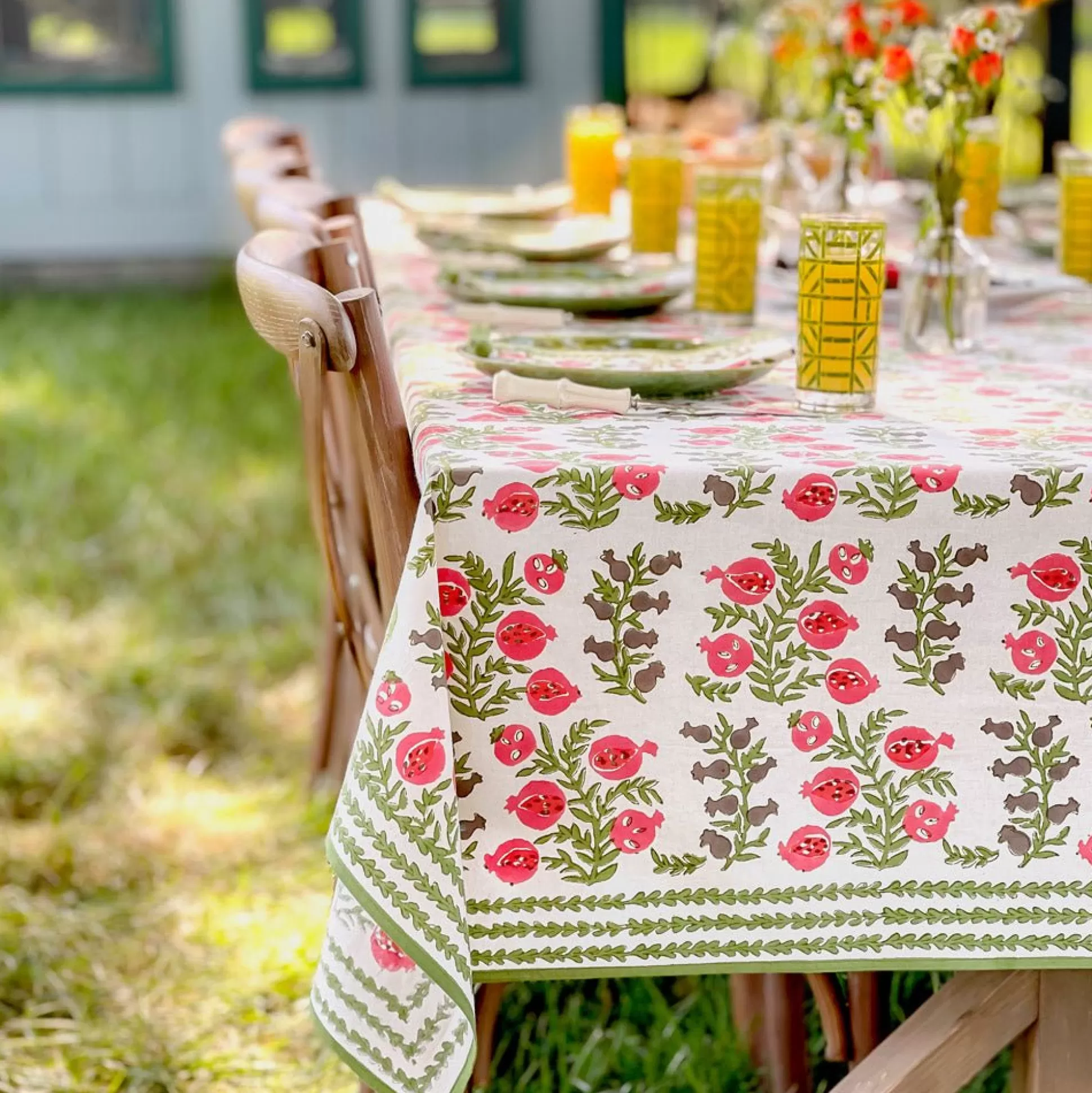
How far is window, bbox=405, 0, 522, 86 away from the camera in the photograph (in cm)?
689

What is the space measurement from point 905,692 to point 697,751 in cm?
17

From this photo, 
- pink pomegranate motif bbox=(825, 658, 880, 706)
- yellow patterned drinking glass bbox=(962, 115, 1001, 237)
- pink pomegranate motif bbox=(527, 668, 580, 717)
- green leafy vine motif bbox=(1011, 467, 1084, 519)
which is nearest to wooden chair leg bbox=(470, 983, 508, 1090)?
pink pomegranate motif bbox=(527, 668, 580, 717)

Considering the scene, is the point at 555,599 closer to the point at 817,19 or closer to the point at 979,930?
the point at 979,930

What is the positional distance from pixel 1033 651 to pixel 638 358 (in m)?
Result: 0.53

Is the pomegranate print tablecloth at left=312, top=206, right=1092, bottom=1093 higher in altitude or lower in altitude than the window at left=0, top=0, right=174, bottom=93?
lower

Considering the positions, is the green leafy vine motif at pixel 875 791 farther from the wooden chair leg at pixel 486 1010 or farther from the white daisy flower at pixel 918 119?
the white daisy flower at pixel 918 119

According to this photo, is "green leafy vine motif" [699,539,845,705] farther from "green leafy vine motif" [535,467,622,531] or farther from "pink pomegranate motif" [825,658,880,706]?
"green leafy vine motif" [535,467,622,531]

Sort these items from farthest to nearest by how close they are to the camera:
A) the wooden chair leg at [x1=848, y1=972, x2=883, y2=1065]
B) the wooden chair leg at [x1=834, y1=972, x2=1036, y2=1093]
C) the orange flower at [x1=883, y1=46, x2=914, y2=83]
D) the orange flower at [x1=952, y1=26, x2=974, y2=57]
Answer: the orange flower at [x1=883, y1=46, x2=914, y2=83], the orange flower at [x1=952, y1=26, x2=974, y2=57], the wooden chair leg at [x1=848, y1=972, x2=883, y2=1065], the wooden chair leg at [x1=834, y1=972, x2=1036, y2=1093]

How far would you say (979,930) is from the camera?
1.36 metres

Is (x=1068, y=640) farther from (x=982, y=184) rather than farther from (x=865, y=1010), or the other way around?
(x=982, y=184)

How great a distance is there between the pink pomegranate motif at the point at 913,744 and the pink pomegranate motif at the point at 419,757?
0.35 metres

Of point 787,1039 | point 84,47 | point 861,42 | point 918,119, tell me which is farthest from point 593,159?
point 84,47

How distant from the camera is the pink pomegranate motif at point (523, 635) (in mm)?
1298

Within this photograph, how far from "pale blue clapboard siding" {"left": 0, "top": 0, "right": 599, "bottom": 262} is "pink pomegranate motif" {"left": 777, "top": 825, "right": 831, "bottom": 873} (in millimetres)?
5914
